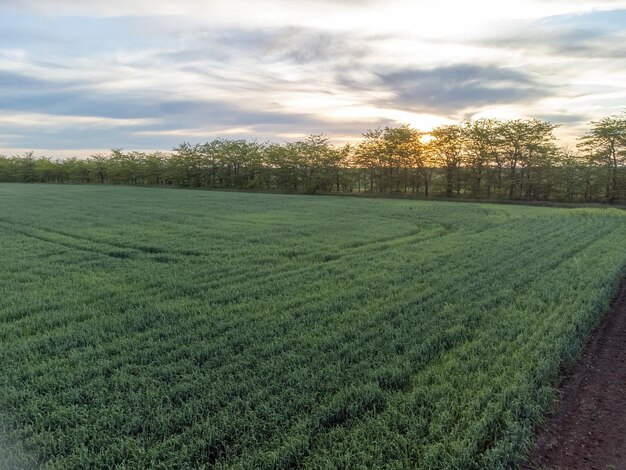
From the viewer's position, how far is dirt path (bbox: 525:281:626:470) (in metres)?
3.84

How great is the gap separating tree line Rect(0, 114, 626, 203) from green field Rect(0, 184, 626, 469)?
96.6ft

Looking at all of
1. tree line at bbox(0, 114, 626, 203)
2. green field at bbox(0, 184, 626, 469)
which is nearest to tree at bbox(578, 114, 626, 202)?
tree line at bbox(0, 114, 626, 203)

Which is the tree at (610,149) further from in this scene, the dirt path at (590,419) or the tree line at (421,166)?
the dirt path at (590,419)

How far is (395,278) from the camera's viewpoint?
910 cm

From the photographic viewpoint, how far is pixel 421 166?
1849 inches

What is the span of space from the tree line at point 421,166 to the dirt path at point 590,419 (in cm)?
3651

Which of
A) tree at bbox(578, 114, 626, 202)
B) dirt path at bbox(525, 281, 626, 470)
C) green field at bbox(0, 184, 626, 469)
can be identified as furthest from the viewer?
tree at bbox(578, 114, 626, 202)

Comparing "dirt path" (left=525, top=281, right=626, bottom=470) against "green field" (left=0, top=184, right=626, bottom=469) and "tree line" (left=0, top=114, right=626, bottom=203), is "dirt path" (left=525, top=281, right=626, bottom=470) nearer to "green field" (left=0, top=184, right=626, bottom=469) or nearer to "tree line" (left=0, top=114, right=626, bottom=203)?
"green field" (left=0, top=184, right=626, bottom=469)

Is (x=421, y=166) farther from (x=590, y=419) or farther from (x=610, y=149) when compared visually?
(x=590, y=419)

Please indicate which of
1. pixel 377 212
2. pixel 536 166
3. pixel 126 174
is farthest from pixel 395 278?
pixel 126 174

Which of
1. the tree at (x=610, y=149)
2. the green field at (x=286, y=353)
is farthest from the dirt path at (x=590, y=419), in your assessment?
the tree at (x=610, y=149)

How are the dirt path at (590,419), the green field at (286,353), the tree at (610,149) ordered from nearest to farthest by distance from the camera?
1. the green field at (286,353)
2. the dirt path at (590,419)
3. the tree at (610,149)

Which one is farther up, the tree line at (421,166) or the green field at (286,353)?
the tree line at (421,166)

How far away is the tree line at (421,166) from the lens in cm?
3591
